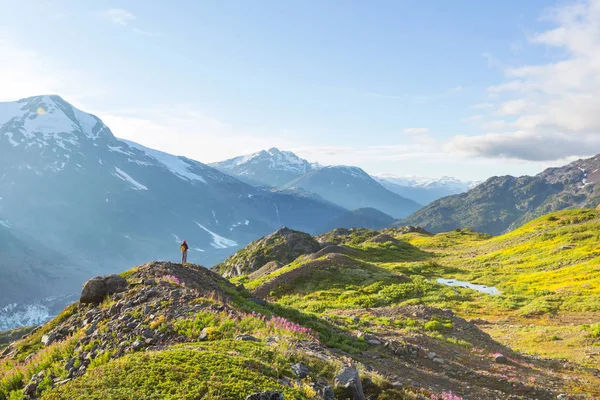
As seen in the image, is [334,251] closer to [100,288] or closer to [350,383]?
[100,288]

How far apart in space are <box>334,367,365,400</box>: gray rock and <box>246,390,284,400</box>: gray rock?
240 cm

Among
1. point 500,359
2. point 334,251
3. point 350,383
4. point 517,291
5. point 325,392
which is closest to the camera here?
point 325,392

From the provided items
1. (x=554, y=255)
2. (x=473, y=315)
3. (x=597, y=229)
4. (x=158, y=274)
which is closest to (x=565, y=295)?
(x=473, y=315)

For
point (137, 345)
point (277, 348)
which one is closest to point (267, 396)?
point (277, 348)

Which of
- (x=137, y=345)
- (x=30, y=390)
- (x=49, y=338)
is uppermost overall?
(x=137, y=345)

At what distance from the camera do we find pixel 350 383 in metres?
9.53

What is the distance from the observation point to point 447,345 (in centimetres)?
2098

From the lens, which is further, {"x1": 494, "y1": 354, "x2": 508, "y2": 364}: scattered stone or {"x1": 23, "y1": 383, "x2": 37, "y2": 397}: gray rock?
{"x1": 494, "y1": 354, "x2": 508, "y2": 364}: scattered stone

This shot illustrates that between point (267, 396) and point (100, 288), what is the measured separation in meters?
16.0

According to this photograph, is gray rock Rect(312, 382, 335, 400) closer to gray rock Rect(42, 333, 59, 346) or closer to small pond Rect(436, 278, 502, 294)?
gray rock Rect(42, 333, 59, 346)

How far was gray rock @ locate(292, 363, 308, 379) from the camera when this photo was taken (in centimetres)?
987

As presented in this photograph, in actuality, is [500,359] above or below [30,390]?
below

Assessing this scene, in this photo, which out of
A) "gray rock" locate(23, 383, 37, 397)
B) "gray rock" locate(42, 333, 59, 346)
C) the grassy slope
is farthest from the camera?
the grassy slope

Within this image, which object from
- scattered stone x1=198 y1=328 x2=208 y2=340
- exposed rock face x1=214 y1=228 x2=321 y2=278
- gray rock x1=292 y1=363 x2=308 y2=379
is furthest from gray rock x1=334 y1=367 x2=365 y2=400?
Result: exposed rock face x1=214 y1=228 x2=321 y2=278
